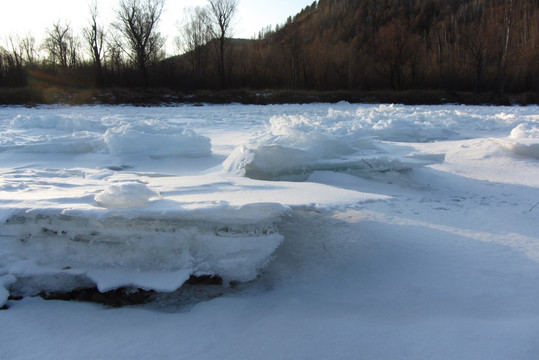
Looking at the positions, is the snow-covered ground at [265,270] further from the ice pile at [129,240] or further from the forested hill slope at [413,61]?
the forested hill slope at [413,61]

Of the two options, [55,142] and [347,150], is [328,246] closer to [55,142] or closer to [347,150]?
[347,150]

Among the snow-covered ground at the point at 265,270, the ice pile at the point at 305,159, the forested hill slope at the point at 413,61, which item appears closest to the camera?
the snow-covered ground at the point at 265,270

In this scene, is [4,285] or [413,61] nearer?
[4,285]

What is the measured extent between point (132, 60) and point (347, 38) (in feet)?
65.2

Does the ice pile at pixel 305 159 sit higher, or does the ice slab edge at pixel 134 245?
the ice pile at pixel 305 159

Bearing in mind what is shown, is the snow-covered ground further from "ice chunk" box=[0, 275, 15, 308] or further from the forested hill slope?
the forested hill slope

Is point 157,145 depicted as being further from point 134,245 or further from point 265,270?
point 265,270

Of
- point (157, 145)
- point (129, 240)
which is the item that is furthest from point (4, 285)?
point (157, 145)

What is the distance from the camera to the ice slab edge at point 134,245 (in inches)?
62.7

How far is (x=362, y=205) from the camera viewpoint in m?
2.27

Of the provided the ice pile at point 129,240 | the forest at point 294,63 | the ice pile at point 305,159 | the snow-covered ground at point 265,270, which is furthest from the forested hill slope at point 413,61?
the ice pile at point 129,240

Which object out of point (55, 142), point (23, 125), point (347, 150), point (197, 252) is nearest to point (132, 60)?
point (23, 125)

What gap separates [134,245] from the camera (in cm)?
162

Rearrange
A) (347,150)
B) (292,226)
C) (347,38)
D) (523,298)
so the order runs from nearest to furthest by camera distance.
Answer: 1. (523,298)
2. (292,226)
3. (347,150)
4. (347,38)
